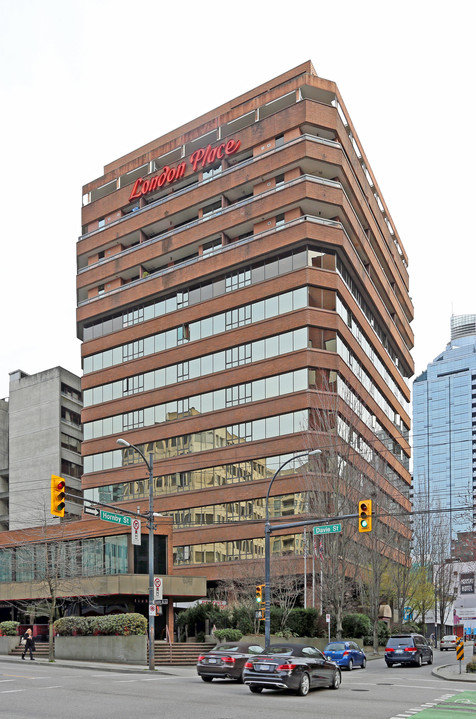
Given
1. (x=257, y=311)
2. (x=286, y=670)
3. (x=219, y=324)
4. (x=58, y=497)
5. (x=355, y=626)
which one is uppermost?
(x=257, y=311)

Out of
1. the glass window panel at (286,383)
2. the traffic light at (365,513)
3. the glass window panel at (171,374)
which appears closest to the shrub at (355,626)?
the glass window panel at (286,383)

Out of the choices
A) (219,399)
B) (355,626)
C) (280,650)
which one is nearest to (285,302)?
(219,399)

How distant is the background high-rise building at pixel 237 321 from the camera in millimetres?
60812

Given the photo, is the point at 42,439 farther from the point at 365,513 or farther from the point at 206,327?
the point at 365,513

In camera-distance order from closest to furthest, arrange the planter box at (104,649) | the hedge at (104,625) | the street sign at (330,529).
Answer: the street sign at (330,529), the planter box at (104,649), the hedge at (104,625)

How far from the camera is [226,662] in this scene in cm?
2727

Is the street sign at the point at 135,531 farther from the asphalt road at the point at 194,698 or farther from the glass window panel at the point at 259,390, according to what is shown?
the glass window panel at the point at 259,390

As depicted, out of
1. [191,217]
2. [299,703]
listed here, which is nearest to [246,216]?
[191,217]

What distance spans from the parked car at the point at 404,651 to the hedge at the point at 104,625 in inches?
488

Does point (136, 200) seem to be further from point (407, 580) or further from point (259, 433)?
point (407, 580)

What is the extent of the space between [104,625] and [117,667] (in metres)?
5.98

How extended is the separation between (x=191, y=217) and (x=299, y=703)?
190ft

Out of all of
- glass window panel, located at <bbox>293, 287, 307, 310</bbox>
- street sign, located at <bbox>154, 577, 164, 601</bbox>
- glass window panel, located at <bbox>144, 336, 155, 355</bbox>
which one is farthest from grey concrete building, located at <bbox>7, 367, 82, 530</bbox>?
street sign, located at <bbox>154, 577, 164, 601</bbox>

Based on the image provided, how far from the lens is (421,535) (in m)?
81.6
